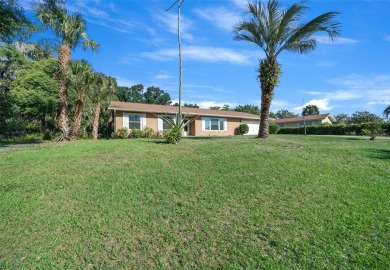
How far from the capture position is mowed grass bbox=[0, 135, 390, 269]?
3.45 metres

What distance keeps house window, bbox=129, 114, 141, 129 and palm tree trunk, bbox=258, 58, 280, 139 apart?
35.6 ft

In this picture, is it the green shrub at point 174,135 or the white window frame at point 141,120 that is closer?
the green shrub at point 174,135

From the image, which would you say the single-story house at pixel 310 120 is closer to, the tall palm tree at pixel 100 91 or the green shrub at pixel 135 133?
the green shrub at pixel 135 133

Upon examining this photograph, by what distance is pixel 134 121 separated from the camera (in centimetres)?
2017

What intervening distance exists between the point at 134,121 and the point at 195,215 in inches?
660

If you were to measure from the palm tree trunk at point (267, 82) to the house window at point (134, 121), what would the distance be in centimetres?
1087

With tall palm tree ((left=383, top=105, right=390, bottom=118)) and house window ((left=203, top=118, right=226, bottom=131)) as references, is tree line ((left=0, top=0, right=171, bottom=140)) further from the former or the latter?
tall palm tree ((left=383, top=105, right=390, bottom=118))

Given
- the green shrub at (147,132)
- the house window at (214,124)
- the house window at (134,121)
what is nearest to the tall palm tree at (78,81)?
the house window at (134,121)

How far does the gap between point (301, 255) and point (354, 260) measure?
0.67 m

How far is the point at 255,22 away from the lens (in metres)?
13.0

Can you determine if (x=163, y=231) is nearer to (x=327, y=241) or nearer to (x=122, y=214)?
(x=122, y=214)

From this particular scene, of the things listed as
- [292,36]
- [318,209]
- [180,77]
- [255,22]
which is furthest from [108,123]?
[318,209]

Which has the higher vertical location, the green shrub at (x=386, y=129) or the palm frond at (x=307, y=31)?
the palm frond at (x=307, y=31)

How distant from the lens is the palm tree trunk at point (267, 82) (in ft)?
42.8
